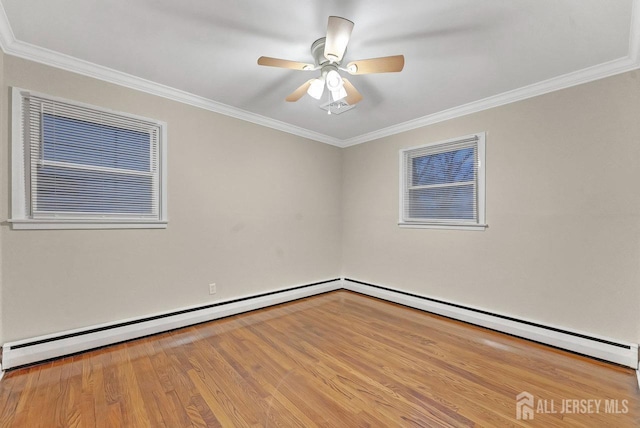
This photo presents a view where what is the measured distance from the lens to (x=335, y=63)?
2.06 metres

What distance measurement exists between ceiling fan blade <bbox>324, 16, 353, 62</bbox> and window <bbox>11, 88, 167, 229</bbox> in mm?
2041

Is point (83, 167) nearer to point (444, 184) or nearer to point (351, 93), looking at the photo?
point (351, 93)

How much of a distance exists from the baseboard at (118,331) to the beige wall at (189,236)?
7 cm

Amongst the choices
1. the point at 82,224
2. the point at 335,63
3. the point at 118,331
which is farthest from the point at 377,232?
the point at 82,224

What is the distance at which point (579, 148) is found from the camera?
8.22 feet

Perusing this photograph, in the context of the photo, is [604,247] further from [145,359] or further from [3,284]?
[3,284]

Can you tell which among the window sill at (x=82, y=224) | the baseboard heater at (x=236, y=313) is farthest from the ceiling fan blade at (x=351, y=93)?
the baseboard heater at (x=236, y=313)

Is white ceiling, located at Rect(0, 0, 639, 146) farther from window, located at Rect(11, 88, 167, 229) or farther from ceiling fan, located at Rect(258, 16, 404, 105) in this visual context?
window, located at Rect(11, 88, 167, 229)

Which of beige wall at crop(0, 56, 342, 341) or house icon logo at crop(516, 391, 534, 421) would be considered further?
beige wall at crop(0, 56, 342, 341)

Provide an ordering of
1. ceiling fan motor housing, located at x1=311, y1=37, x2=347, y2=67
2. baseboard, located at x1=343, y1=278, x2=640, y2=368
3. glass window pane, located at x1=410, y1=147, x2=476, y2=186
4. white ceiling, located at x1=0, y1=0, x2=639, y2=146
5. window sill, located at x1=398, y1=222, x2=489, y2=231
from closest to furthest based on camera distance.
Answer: white ceiling, located at x1=0, y1=0, x2=639, y2=146 < ceiling fan motor housing, located at x1=311, y1=37, x2=347, y2=67 < baseboard, located at x1=343, y1=278, x2=640, y2=368 < window sill, located at x1=398, y1=222, x2=489, y2=231 < glass window pane, located at x1=410, y1=147, x2=476, y2=186

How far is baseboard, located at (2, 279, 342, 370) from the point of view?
7.09ft

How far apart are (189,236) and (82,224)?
3.04 ft

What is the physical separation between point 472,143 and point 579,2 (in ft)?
5.43

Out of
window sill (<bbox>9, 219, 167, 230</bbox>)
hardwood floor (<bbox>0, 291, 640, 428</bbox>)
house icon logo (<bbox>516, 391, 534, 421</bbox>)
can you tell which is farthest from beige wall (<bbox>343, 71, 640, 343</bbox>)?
window sill (<bbox>9, 219, 167, 230</bbox>)
